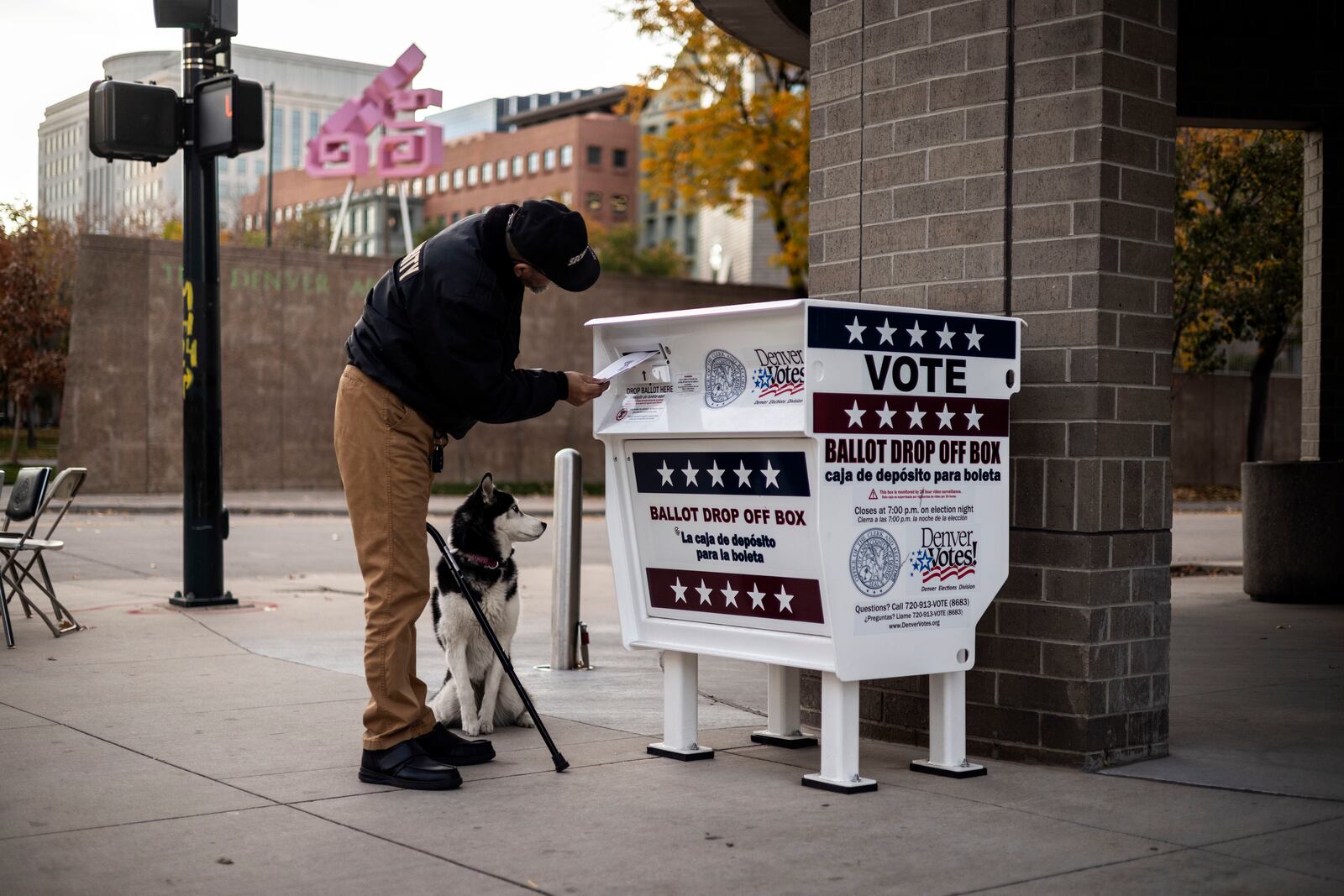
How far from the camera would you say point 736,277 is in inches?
2840

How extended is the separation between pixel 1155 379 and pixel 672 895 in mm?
2960

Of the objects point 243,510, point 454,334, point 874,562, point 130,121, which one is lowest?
point 243,510

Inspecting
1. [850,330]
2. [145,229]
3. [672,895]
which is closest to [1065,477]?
[850,330]

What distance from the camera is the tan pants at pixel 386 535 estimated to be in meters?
5.24

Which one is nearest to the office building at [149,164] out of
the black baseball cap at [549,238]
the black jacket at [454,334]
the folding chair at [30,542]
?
the folding chair at [30,542]

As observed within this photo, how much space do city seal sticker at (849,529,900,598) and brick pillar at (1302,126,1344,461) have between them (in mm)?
8226

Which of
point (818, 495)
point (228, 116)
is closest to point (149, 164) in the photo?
point (228, 116)

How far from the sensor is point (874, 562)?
5.08m

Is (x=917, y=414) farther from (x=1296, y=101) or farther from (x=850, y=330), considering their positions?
(x=1296, y=101)

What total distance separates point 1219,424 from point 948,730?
107ft

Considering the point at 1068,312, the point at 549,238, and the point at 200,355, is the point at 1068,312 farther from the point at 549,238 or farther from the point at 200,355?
the point at 200,355

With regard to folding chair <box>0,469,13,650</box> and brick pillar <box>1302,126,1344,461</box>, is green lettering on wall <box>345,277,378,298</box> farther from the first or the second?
folding chair <box>0,469,13,650</box>

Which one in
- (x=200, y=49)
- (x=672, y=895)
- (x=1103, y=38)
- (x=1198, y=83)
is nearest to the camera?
(x=672, y=895)

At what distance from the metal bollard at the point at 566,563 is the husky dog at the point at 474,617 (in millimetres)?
1731
